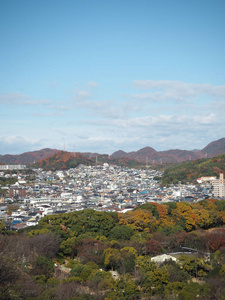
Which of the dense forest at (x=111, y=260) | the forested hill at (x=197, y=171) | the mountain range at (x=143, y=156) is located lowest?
the dense forest at (x=111, y=260)

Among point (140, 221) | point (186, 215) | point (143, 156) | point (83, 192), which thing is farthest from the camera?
point (143, 156)

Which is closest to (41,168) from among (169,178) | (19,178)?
(19,178)

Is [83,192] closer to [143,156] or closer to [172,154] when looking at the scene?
[143,156]

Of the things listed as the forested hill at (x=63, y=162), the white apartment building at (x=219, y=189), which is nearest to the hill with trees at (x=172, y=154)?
the forested hill at (x=63, y=162)

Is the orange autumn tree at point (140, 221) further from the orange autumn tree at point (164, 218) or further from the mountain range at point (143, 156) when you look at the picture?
the mountain range at point (143, 156)

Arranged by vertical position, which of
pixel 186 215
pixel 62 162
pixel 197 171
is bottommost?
pixel 186 215

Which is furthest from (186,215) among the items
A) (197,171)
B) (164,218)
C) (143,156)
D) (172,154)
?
(172,154)

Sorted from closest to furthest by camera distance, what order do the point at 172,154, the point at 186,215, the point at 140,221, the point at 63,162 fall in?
the point at 140,221 < the point at 186,215 < the point at 63,162 < the point at 172,154

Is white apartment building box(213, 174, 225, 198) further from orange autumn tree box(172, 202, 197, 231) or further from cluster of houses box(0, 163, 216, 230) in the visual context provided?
orange autumn tree box(172, 202, 197, 231)
